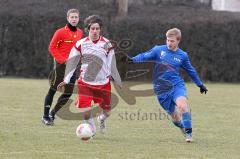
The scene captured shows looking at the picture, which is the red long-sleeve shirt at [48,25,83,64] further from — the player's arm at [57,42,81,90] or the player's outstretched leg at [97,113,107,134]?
the player's outstretched leg at [97,113,107,134]

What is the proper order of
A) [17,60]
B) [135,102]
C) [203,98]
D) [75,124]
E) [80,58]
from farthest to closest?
[17,60] < [203,98] < [135,102] < [75,124] < [80,58]

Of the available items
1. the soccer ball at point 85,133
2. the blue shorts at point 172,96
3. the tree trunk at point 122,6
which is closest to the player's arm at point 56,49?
the blue shorts at point 172,96

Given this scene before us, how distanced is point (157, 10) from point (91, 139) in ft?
75.3

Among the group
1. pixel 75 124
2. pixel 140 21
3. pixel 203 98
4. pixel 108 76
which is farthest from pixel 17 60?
pixel 108 76

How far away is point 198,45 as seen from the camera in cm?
2780

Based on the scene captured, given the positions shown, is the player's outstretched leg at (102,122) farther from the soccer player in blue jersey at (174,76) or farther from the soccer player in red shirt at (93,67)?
the soccer player in blue jersey at (174,76)

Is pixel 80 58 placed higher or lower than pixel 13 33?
higher

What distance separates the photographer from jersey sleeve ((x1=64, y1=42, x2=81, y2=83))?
34.8ft

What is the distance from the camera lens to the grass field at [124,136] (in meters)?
8.84

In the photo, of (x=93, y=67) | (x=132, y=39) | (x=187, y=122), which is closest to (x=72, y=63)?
(x=93, y=67)

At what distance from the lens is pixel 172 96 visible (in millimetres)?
10570

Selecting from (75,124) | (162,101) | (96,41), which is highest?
(96,41)

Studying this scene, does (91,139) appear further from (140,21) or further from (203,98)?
(140,21)

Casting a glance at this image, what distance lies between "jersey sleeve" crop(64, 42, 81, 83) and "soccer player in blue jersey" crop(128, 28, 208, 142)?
0.79 m
